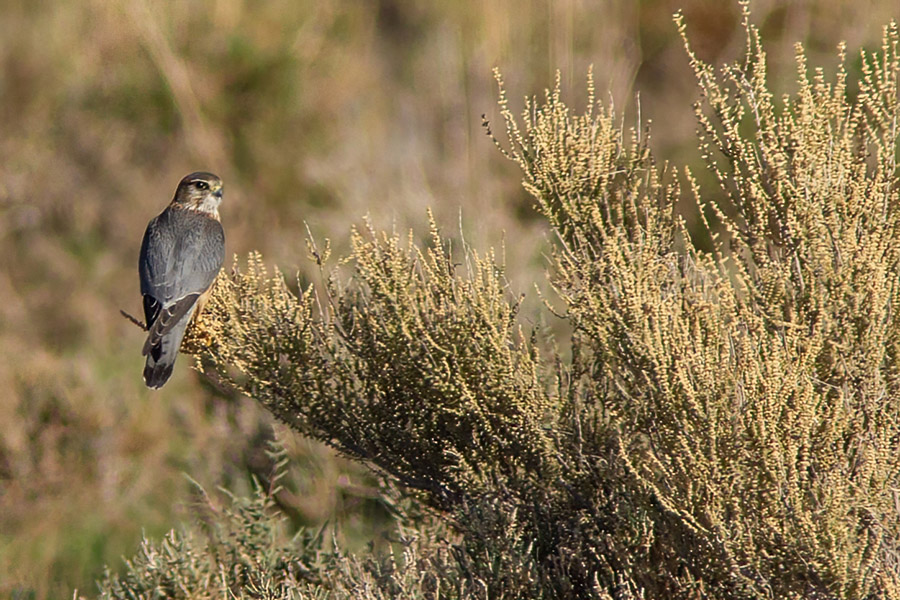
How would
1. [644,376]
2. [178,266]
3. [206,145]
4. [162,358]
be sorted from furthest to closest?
[206,145] → [178,266] → [162,358] → [644,376]

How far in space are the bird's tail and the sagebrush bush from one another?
265 millimetres

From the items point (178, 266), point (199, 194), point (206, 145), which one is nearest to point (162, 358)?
point (178, 266)

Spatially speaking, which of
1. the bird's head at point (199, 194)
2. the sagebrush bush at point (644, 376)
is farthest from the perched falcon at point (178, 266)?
the sagebrush bush at point (644, 376)

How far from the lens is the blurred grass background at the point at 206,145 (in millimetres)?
6281

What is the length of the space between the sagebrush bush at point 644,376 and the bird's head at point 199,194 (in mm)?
1202

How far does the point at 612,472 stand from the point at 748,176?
912mm

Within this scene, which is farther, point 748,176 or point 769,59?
point 769,59

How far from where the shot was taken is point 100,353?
7.34 m

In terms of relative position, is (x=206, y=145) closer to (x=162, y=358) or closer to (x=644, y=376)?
(x=162, y=358)

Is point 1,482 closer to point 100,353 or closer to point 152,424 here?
point 152,424

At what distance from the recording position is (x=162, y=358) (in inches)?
149

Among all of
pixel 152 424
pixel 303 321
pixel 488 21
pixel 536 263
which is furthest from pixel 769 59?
pixel 303 321

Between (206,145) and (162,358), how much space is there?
433 cm

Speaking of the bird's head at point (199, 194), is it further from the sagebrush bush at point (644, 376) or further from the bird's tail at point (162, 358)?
the sagebrush bush at point (644, 376)
